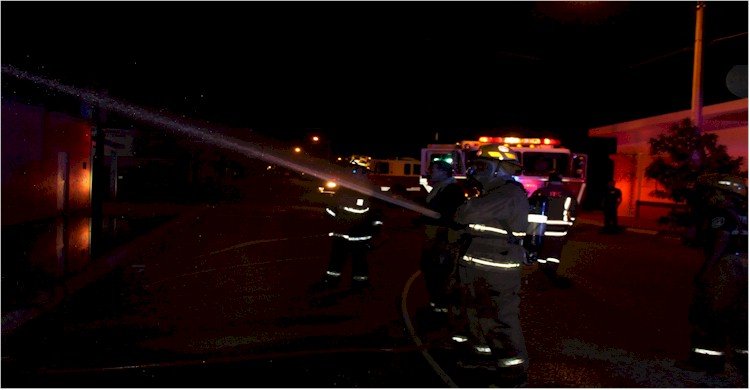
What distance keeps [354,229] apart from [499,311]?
11.5ft

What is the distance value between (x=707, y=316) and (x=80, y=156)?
64.7 ft

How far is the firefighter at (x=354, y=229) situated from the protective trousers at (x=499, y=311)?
327 centimetres

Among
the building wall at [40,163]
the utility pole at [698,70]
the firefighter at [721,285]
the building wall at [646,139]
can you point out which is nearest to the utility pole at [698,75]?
the utility pole at [698,70]

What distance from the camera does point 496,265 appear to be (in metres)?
5.33

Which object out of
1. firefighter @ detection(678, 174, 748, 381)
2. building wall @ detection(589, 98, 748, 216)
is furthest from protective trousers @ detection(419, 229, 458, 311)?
building wall @ detection(589, 98, 748, 216)

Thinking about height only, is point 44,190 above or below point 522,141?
below

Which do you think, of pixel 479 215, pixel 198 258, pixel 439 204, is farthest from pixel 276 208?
pixel 479 215

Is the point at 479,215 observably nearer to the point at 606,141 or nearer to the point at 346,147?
the point at 606,141

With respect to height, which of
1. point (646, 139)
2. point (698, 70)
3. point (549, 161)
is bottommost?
point (549, 161)

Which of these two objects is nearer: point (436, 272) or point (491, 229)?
point (491, 229)

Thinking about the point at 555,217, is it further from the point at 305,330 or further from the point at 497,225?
the point at 497,225

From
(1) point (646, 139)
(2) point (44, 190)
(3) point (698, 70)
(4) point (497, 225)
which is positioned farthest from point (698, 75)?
(2) point (44, 190)

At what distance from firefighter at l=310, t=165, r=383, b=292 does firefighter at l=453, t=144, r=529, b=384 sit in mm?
3153

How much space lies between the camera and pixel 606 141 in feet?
104
